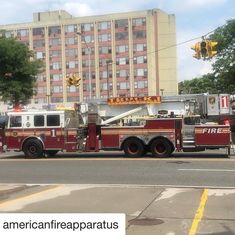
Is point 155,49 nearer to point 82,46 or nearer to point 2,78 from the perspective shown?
point 82,46

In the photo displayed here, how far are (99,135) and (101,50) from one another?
9543 cm

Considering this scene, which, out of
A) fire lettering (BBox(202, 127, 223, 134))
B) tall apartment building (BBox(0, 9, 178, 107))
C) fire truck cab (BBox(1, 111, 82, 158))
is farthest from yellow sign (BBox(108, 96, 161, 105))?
tall apartment building (BBox(0, 9, 178, 107))

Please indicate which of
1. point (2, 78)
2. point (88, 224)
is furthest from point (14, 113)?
point (2, 78)

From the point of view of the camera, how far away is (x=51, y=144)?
24.4 m

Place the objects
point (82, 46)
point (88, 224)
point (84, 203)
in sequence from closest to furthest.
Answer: point (88, 224) → point (84, 203) → point (82, 46)

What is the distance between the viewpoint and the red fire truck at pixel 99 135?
2295 cm

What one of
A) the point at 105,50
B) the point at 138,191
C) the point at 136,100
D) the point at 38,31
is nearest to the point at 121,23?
the point at 105,50

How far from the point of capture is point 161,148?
76.6 ft

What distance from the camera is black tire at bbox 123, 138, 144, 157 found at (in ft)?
77.1

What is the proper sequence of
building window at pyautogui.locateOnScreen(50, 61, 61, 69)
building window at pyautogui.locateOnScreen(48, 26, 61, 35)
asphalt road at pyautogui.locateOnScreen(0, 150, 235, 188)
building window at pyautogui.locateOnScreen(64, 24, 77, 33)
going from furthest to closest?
building window at pyautogui.locateOnScreen(50, 61, 61, 69) < building window at pyautogui.locateOnScreen(48, 26, 61, 35) < building window at pyautogui.locateOnScreen(64, 24, 77, 33) < asphalt road at pyautogui.locateOnScreen(0, 150, 235, 188)

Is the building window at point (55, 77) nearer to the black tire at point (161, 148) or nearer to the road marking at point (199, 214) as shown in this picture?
the black tire at point (161, 148)

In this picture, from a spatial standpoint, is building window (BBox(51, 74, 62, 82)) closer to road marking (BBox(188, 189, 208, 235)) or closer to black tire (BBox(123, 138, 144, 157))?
black tire (BBox(123, 138, 144, 157))

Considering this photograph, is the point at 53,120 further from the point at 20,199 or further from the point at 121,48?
the point at 121,48

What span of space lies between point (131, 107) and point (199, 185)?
11.2m
